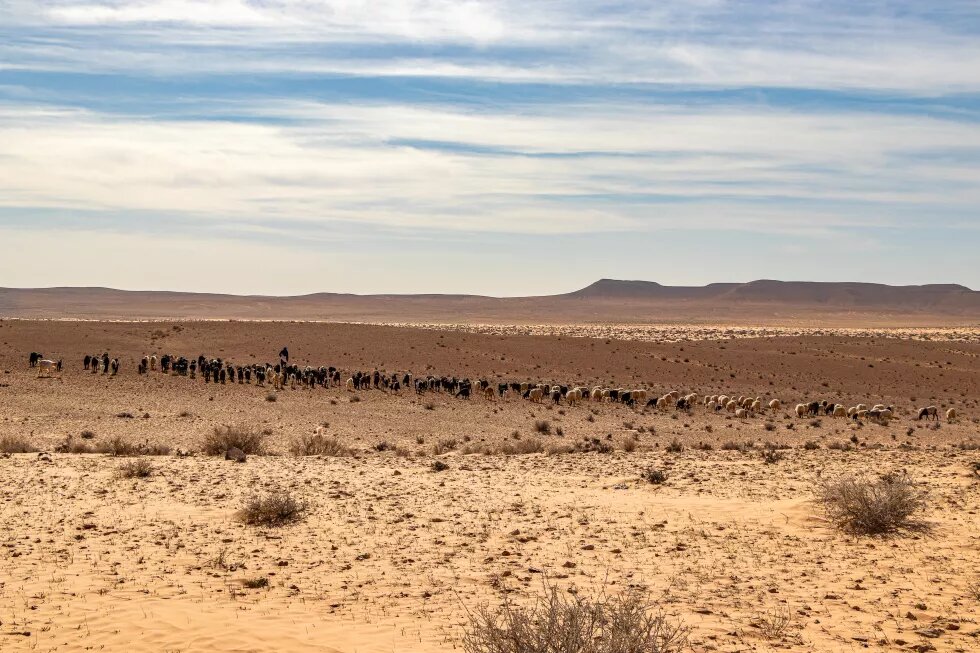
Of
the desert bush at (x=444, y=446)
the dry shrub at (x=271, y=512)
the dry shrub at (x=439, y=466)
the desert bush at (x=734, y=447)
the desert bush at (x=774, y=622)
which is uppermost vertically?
the desert bush at (x=774, y=622)

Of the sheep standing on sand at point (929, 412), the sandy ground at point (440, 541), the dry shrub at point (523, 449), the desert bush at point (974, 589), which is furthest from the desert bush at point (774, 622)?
the sheep standing on sand at point (929, 412)

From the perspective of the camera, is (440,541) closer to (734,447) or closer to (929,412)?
(734,447)

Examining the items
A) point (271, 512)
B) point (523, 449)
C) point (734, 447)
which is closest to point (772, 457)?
point (734, 447)

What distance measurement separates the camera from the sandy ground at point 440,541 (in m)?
10.6

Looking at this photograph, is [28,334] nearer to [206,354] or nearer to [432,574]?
[206,354]

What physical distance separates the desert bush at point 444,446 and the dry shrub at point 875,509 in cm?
1376

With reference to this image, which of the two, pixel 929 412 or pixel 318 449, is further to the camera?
pixel 929 412

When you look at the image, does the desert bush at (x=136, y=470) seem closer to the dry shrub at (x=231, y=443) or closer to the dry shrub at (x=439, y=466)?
the dry shrub at (x=231, y=443)

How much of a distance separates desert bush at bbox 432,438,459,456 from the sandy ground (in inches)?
16.6

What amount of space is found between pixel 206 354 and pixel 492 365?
1834 centimetres

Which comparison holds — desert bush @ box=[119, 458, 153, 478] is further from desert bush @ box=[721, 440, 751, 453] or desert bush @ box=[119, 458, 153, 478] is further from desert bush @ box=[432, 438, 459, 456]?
desert bush @ box=[721, 440, 751, 453]

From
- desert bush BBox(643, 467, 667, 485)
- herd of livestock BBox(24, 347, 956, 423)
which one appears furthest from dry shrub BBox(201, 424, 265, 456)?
herd of livestock BBox(24, 347, 956, 423)

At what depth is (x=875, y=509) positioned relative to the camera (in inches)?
585

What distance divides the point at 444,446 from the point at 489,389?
53.4 feet
